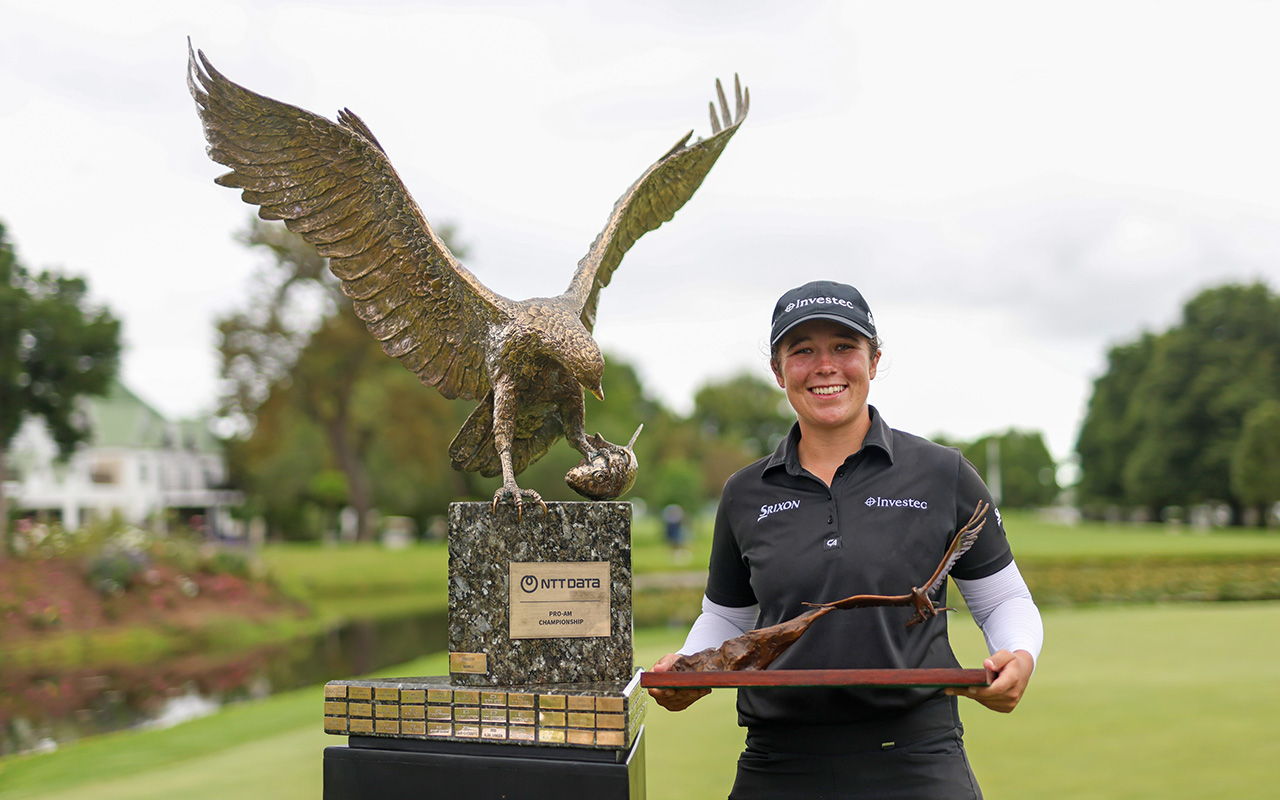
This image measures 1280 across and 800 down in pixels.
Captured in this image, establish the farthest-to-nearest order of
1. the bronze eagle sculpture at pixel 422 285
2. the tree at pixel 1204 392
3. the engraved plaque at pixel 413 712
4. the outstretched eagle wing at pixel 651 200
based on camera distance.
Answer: the tree at pixel 1204 392, the outstretched eagle wing at pixel 651 200, the bronze eagle sculpture at pixel 422 285, the engraved plaque at pixel 413 712

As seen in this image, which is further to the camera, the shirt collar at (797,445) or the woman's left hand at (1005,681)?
the shirt collar at (797,445)

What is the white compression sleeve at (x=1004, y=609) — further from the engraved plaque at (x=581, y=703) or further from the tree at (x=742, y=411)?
the tree at (x=742, y=411)

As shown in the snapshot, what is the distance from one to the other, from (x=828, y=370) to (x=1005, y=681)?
0.83 m

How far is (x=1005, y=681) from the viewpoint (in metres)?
1.93

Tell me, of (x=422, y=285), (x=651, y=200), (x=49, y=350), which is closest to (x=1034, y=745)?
(x=651, y=200)

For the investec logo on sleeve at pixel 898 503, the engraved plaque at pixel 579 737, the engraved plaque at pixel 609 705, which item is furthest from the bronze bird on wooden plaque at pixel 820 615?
Answer: the engraved plaque at pixel 579 737

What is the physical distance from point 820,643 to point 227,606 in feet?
50.8

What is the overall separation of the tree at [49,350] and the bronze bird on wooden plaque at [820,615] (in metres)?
17.8

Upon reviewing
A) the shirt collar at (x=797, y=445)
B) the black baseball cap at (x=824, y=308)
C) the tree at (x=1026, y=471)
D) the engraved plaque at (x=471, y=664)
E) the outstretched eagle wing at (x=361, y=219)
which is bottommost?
the tree at (x=1026, y=471)

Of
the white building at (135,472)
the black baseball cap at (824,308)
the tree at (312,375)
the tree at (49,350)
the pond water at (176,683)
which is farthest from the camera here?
the white building at (135,472)

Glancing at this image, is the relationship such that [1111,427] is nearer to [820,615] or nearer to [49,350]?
[49,350]

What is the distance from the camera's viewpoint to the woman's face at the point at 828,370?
2.23m

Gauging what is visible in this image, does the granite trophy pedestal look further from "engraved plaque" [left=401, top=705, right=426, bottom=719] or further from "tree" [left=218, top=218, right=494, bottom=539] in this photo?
"tree" [left=218, top=218, right=494, bottom=539]

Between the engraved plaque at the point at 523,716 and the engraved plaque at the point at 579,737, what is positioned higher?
the engraved plaque at the point at 523,716
